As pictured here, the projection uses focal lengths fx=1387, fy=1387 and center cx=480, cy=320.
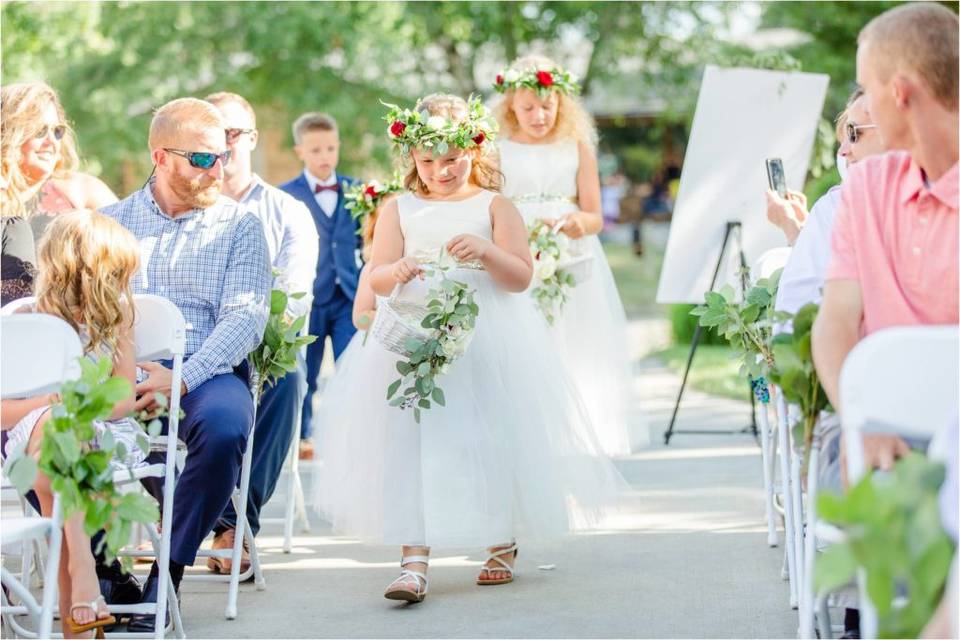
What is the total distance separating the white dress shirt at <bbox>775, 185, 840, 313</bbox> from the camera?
12.7ft

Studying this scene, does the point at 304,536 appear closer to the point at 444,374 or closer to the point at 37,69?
the point at 444,374

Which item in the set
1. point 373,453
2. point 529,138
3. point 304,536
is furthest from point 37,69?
Answer: point 373,453

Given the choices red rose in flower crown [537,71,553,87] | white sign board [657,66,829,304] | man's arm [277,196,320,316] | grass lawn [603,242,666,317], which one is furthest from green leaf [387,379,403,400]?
grass lawn [603,242,666,317]

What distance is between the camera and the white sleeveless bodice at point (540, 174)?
25.0 ft

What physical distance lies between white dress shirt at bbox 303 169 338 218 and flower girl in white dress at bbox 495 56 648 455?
109 centimetres

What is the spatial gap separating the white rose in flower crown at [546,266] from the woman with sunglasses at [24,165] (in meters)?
2.77

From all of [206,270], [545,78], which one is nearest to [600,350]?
[545,78]

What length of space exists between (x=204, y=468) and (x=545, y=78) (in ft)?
11.6

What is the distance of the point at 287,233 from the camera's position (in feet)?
20.0

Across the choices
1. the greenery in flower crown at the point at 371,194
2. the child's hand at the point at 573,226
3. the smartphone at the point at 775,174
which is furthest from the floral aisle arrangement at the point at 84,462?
the child's hand at the point at 573,226

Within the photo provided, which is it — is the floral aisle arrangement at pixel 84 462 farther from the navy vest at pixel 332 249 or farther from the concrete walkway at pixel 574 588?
the navy vest at pixel 332 249

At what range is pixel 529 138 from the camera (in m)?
7.67

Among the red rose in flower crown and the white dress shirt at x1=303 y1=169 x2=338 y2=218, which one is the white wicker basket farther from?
the white dress shirt at x1=303 y1=169 x2=338 y2=218

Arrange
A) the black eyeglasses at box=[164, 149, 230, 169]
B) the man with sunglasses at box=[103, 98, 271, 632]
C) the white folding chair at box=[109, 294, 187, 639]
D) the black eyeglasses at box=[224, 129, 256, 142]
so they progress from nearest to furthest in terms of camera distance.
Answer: the white folding chair at box=[109, 294, 187, 639]
the man with sunglasses at box=[103, 98, 271, 632]
the black eyeglasses at box=[164, 149, 230, 169]
the black eyeglasses at box=[224, 129, 256, 142]
